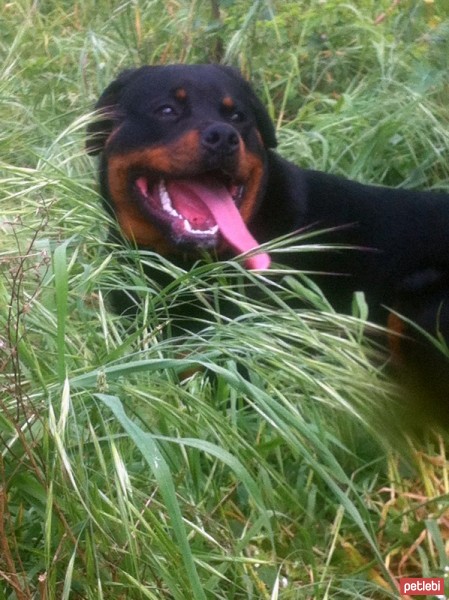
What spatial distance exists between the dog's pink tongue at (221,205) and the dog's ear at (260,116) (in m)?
0.32

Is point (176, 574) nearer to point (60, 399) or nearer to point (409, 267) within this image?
point (60, 399)

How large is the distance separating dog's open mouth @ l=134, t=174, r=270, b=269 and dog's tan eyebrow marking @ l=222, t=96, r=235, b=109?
23 cm

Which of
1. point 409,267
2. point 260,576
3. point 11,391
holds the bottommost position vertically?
point 409,267

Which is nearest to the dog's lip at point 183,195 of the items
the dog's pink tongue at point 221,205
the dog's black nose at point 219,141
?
the dog's pink tongue at point 221,205

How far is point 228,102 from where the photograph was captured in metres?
3.30

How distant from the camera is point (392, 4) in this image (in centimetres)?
457

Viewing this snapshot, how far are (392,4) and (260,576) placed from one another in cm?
317

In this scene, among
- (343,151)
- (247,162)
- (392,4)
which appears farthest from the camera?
(392,4)

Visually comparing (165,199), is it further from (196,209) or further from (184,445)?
(184,445)

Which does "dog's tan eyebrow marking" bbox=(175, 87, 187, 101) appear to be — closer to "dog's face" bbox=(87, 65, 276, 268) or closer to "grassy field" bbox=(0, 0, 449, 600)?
"dog's face" bbox=(87, 65, 276, 268)

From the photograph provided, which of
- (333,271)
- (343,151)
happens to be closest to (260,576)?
(333,271)

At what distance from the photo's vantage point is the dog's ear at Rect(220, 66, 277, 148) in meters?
3.47

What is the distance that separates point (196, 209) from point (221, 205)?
3.0 inches

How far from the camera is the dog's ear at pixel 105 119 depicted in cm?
Result: 338
